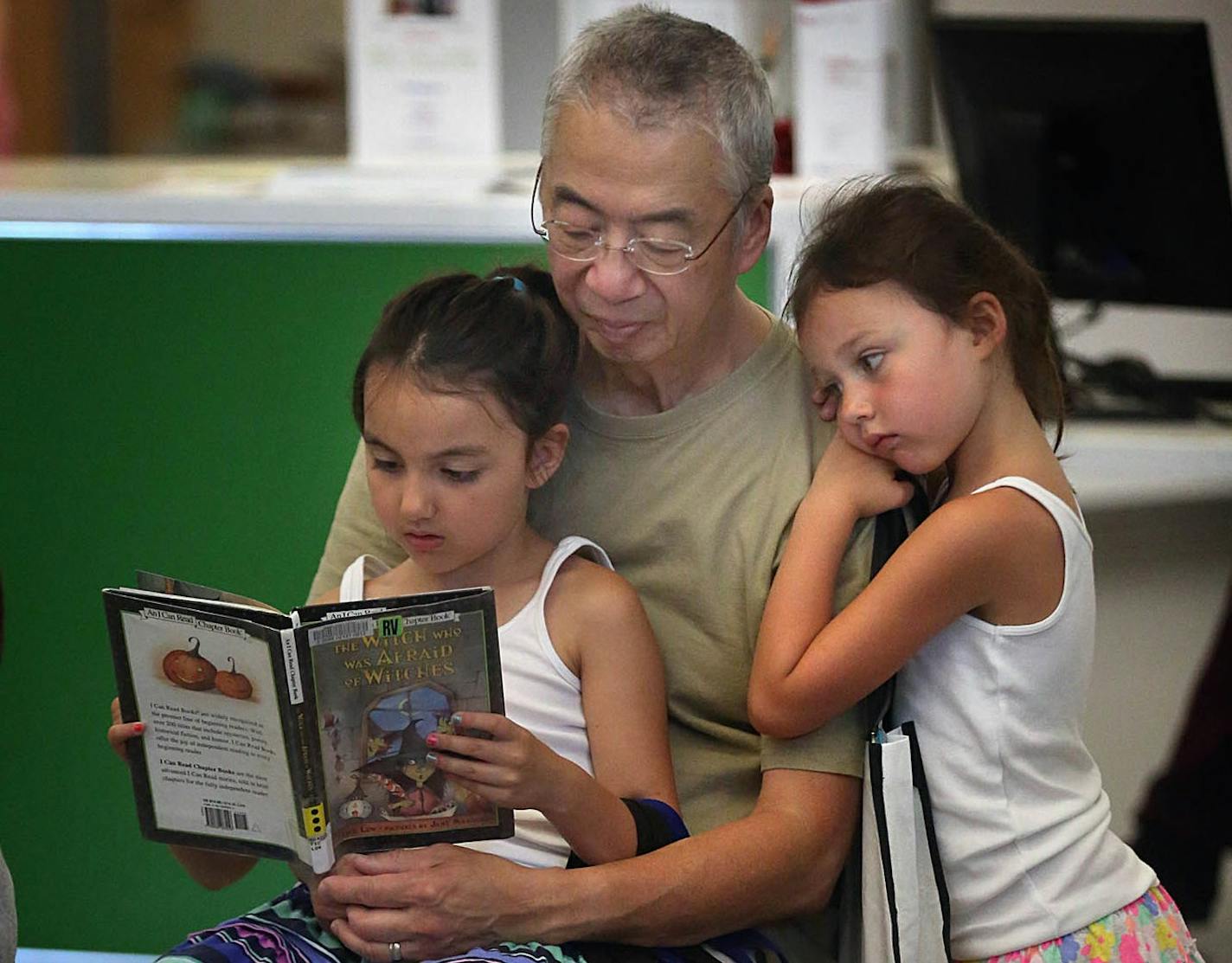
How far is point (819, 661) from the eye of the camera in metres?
1.49

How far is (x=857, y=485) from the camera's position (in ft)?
5.11

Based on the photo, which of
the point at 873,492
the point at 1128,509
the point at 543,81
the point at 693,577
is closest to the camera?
the point at 873,492

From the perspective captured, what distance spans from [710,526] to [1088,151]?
5.81 feet

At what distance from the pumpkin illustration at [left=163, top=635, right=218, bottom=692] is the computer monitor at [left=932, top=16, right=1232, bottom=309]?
2047 millimetres

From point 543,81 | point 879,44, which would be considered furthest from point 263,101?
point 879,44

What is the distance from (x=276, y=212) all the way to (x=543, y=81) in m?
1.58

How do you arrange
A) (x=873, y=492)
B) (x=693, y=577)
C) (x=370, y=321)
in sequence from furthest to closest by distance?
1. (x=370, y=321)
2. (x=693, y=577)
3. (x=873, y=492)

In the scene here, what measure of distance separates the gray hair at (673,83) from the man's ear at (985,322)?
25cm

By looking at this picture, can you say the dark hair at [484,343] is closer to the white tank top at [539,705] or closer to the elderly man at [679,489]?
the elderly man at [679,489]

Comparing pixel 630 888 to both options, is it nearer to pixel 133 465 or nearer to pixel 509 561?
pixel 509 561

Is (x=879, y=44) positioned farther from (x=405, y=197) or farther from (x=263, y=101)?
(x=263, y=101)

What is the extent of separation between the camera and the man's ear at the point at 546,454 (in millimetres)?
1643

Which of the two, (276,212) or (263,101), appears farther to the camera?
(263,101)

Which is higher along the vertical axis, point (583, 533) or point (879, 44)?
point (879, 44)
